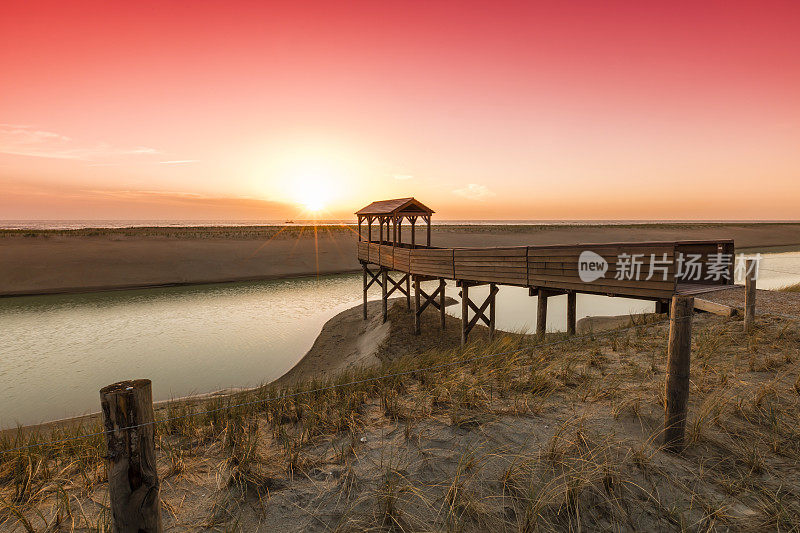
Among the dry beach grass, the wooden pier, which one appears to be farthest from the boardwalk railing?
the dry beach grass

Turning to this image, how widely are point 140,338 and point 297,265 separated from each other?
2176 centimetres

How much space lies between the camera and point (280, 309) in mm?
23703

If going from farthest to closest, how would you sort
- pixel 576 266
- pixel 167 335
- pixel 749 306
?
pixel 167 335 < pixel 576 266 < pixel 749 306

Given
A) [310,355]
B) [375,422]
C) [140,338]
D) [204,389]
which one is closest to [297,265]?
[140,338]

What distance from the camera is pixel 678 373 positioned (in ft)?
14.9

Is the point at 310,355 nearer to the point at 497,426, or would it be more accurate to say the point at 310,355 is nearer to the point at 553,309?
the point at 497,426

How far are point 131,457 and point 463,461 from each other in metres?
3.35

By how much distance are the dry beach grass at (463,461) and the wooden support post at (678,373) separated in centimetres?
24

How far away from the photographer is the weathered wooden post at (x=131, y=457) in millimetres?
2514

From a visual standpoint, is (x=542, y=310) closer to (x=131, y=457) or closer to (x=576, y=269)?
(x=576, y=269)

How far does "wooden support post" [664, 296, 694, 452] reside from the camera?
4.42 m

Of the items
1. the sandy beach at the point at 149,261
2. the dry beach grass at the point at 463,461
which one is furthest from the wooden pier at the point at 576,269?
the sandy beach at the point at 149,261

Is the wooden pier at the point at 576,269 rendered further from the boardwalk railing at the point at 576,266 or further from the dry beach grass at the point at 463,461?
the dry beach grass at the point at 463,461

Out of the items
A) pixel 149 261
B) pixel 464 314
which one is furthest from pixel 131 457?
pixel 149 261
